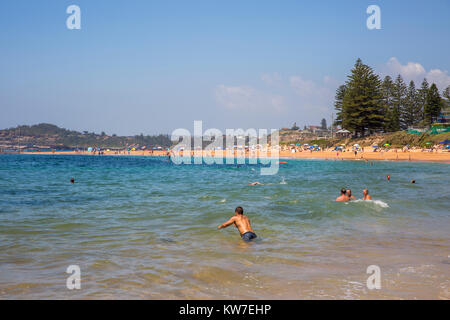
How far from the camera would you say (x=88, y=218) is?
462 inches

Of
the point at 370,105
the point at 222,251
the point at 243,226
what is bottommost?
the point at 222,251

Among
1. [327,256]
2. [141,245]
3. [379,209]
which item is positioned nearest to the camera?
[327,256]

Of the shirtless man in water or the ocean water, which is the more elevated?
the shirtless man in water

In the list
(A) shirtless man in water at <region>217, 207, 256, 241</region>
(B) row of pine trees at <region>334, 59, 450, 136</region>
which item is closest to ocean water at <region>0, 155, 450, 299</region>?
(A) shirtless man in water at <region>217, 207, 256, 241</region>

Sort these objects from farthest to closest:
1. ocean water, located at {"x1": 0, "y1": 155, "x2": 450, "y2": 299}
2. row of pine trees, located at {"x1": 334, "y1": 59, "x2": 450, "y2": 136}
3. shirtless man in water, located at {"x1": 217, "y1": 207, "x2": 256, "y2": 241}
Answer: row of pine trees, located at {"x1": 334, "y1": 59, "x2": 450, "y2": 136} → shirtless man in water, located at {"x1": 217, "y1": 207, "x2": 256, "y2": 241} → ocean water, located at {"x1": 0, "y1": 155, "x2": 450, "y2": 299}

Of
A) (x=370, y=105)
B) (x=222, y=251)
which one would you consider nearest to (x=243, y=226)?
(x=222, y=251)

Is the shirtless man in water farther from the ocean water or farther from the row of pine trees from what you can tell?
the row of pine trees

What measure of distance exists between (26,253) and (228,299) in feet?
16.3

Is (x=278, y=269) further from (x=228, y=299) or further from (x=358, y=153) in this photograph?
(x=358, y=153)

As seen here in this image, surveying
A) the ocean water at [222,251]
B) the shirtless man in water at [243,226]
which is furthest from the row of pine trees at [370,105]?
the shirtless man in water at [243,226]

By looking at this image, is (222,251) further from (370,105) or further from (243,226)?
(370,105)

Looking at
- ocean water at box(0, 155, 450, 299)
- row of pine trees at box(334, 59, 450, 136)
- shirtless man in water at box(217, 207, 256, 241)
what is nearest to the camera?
ocean water at box(0, 155, 450, 299)

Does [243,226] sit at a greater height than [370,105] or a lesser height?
lesser
